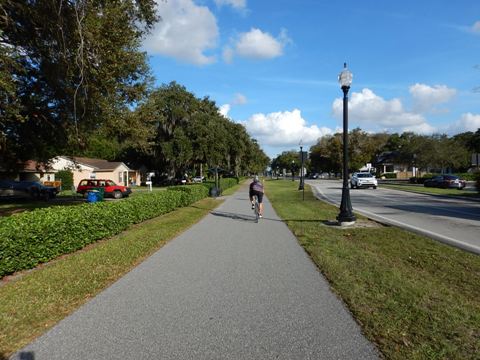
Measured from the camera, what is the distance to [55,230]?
8.35 m

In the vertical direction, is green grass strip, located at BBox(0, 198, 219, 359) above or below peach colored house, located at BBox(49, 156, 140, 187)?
below

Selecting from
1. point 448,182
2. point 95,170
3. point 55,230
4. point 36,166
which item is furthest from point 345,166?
point 95,170

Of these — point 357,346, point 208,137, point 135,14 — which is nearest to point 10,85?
point 135,14

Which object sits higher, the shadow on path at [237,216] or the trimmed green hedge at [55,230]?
the trimmed green hedge at [55,230]

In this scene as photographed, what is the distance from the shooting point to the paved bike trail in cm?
388

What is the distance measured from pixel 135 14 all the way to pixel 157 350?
11.5 meters

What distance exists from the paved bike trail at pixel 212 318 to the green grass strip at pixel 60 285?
207mm

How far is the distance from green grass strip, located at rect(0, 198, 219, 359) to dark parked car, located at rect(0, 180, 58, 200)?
2699 centimetres

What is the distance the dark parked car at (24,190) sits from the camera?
34.2 m

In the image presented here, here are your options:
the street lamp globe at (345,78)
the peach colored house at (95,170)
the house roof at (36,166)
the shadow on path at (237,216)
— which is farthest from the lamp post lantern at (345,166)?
the peach colored house at (95,170)

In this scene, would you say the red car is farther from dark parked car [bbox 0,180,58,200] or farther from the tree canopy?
the tree canopy

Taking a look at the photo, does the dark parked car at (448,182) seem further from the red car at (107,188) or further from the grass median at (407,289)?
the grass median at (407,289)

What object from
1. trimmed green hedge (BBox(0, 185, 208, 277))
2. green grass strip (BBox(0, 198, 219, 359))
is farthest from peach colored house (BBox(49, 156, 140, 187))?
green grass strip (BBox(0, 198, 219, 359))

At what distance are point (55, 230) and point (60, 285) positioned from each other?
247cm
